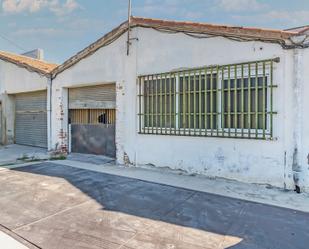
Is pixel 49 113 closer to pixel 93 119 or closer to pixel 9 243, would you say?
pixel 93 119

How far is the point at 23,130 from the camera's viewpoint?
1233 centimetres

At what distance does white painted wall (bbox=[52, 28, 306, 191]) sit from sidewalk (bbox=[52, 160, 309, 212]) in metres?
0.22

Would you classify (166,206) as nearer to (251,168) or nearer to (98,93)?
(251,168)

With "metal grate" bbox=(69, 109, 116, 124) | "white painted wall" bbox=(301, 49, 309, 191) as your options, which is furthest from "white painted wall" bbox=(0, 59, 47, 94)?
"white painted wall" bbox=(301, 49, 309, 191)

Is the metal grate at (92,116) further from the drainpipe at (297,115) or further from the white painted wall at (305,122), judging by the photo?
the white painted wall at (305,122)

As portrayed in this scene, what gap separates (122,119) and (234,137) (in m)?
3.59

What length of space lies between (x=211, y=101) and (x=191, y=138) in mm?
1110

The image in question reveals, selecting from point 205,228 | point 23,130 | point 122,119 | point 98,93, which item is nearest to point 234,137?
point 205,228

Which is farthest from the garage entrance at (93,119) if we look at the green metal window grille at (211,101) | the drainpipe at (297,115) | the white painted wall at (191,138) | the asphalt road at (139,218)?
the drainpipe at (297,115)

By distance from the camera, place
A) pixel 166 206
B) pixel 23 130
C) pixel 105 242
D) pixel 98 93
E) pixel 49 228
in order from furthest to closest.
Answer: pixel 23 130 < pixel 98 93 < pixel 166 206 < pixel 49 228 < pixel 105 242

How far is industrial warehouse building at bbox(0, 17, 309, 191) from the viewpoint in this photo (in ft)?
17.1

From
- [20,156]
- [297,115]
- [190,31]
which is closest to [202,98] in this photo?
[190,31]

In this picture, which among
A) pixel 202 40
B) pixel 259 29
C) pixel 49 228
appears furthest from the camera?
pixel 202 40

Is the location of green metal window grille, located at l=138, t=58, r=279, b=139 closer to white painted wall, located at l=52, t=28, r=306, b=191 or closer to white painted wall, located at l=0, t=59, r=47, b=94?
white painted wall, located at l=52, t=28, r=306, b=191
